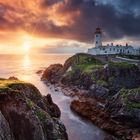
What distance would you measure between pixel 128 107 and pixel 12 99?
30.8 meters

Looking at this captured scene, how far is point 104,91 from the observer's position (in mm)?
83000

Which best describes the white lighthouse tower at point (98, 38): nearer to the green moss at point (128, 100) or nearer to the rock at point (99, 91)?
the rock at point (99, 91)

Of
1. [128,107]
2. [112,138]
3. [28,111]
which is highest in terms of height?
[28,111]

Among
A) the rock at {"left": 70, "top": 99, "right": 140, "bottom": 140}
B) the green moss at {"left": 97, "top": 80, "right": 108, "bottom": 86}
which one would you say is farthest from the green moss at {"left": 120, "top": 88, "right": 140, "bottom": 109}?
the green moss at {"left": 97, "top": 80, "right": 108, "bottom": 86}

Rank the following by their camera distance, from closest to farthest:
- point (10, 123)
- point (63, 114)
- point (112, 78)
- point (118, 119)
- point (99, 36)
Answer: point (10, 123), point (118, 119), point (63, 114), point (112, 78), point (99, 36)

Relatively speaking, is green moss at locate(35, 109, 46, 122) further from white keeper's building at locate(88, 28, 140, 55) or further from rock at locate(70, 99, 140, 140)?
white keeper's building at locate(88, 28, 140, 55)

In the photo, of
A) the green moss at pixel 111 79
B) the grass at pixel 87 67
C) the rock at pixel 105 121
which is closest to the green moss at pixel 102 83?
the green moss at pixel 111 79

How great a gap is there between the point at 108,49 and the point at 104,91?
6127cm

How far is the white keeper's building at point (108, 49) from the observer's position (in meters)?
140

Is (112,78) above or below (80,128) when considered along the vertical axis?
above

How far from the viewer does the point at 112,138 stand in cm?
4997

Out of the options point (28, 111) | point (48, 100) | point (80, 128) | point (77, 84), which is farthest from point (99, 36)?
point (28, 111)

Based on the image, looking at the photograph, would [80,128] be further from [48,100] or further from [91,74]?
[91,74]

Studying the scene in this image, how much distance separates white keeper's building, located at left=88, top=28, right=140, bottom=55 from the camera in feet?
461
